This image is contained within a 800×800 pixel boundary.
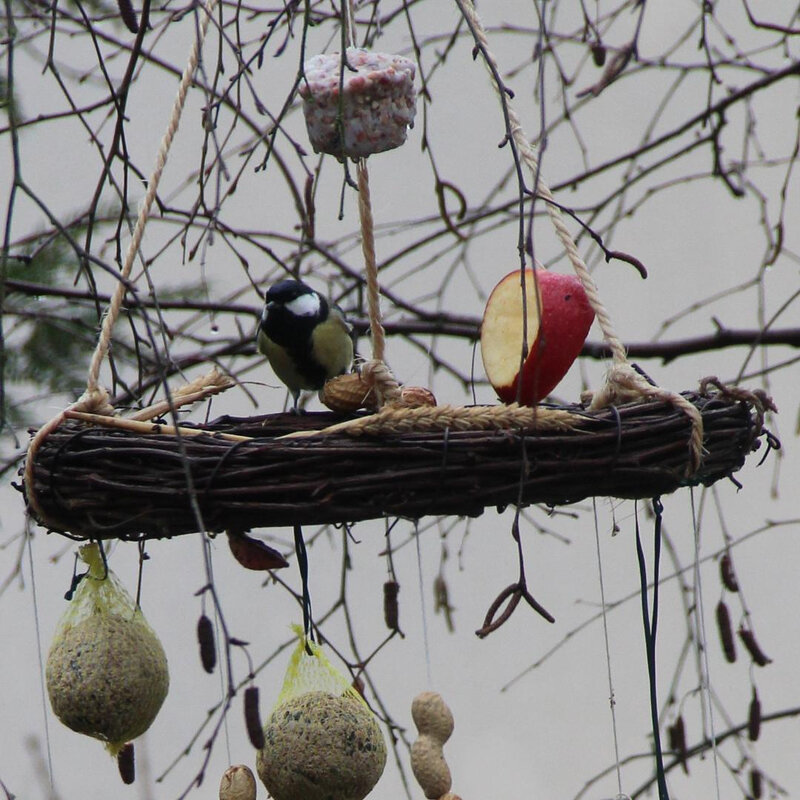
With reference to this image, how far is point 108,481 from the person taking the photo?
0.95m

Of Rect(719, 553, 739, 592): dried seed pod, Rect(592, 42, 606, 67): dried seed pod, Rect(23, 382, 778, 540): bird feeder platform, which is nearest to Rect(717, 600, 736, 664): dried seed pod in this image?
Rect(719, 553, 739, 592): dried seed pod

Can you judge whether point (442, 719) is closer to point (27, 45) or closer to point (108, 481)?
point (108, 481)

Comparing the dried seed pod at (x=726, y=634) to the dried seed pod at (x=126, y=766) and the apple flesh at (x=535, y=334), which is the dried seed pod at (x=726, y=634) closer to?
the apple flesh at (x=535, y=334)

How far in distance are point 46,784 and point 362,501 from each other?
0.32 meters

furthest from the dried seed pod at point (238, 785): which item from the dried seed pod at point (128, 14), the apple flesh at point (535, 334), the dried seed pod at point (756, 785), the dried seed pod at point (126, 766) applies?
the dried seed pod at point (756, 785)

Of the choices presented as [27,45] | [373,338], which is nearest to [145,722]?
[373,338]

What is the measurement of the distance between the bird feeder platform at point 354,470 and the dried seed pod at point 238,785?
210 millimetres

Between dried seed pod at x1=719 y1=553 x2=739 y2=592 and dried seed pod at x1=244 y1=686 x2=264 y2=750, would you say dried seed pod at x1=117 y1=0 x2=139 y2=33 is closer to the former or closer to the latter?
dried seed pod at x1=244 y1=686 x2=264 y2=750

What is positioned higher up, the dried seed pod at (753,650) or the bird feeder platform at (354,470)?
the bird feeder platform at (354,470)

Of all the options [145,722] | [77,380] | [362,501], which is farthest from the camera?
[77,380]

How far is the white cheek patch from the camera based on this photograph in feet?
4.33

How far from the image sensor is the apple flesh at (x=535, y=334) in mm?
1093

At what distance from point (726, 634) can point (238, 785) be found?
473 millimetres

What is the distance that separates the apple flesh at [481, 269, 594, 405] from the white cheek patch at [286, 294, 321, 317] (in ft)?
0.85
